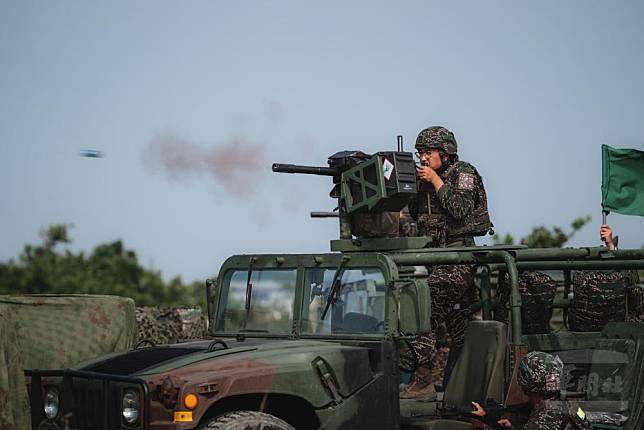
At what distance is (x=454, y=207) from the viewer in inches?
335

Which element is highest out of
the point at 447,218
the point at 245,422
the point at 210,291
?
the point at 447,218

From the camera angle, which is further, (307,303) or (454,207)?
(454,207)

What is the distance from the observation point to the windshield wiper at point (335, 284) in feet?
23.8

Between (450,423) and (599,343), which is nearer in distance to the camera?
(450,423)

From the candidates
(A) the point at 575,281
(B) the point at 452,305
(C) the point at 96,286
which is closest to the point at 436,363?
(B) the point at 452,305

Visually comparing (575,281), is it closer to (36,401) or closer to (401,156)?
(401,156)

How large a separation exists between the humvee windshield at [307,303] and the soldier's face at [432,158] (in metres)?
1.83

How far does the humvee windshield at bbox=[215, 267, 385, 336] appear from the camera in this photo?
7137 mm

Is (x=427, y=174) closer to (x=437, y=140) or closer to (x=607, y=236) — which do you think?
(x=437, y=140)

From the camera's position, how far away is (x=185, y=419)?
19.9 feet

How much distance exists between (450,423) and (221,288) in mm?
1861

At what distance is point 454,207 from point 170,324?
24.1 ft

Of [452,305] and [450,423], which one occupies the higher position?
[452,305]

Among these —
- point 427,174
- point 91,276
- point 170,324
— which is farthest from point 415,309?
point 91,276
